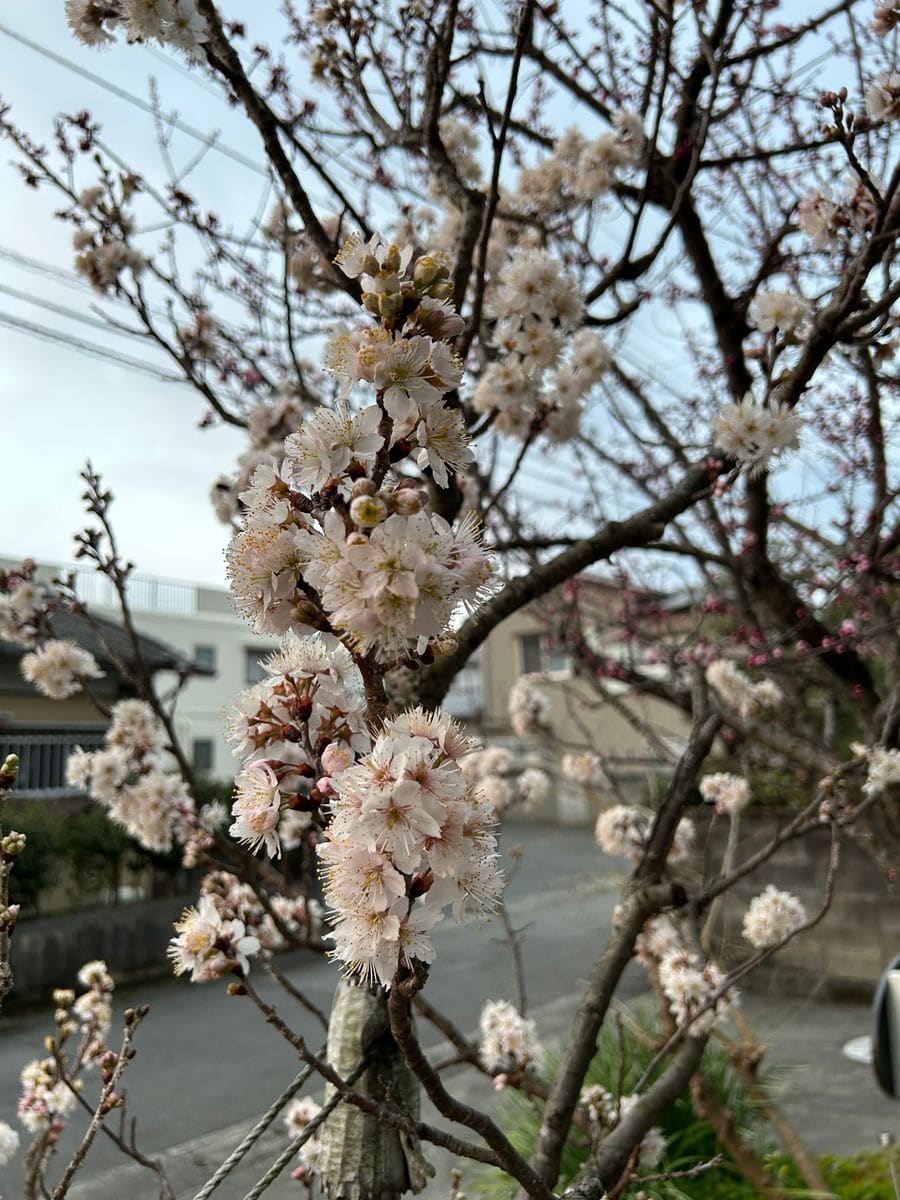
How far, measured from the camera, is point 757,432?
6.38ft

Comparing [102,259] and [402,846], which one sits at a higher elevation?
[102,259]

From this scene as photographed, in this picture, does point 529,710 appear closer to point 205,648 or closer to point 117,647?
point 117,647

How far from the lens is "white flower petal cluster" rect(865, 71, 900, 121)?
6.16 feet

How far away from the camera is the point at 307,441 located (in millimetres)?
868

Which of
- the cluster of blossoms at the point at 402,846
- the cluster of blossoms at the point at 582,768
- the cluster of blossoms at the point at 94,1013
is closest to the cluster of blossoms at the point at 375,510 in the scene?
the cluster of blossoms at the point at 402,846

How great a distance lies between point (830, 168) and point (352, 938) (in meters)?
3.89

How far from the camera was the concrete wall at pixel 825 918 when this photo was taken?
18.4 ft

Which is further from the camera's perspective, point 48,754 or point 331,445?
point 48,754

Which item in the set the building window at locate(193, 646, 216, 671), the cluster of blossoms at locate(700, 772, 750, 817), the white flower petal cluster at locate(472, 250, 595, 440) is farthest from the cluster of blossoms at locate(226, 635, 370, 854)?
the building window at locate(193, 646, 216, 671)

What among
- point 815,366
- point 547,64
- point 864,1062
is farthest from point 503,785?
point 547,64

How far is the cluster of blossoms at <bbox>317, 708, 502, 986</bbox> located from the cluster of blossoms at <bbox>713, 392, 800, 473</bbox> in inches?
55.4

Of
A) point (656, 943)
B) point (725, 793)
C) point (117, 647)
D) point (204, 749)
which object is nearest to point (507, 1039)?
point (656, 943)

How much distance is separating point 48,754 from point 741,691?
7.56m

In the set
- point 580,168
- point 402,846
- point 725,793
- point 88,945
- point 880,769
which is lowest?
point 88,945
